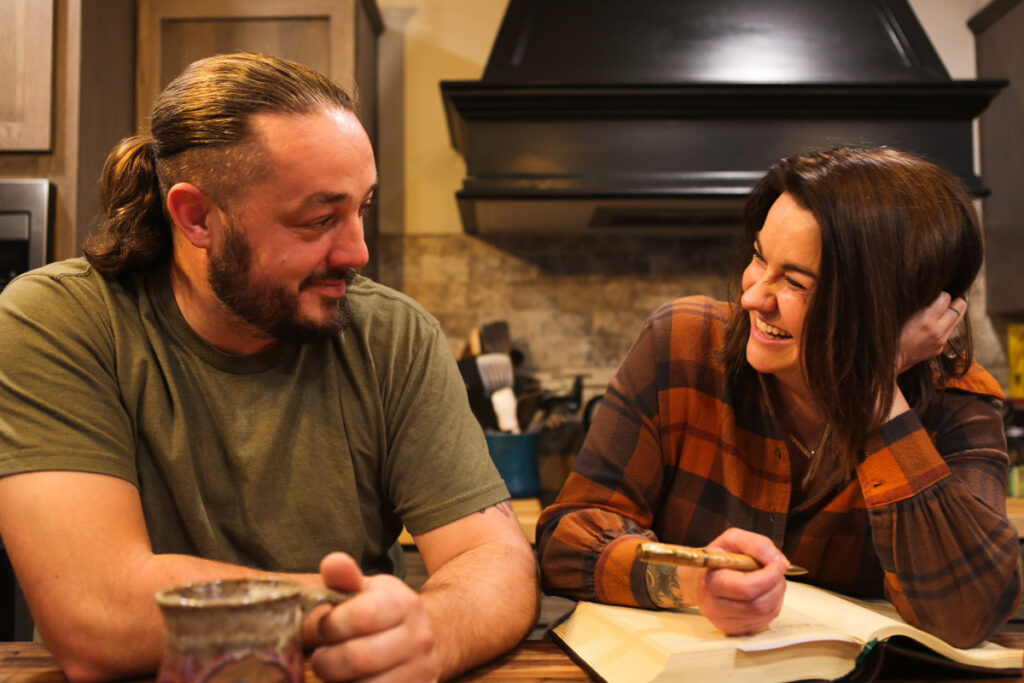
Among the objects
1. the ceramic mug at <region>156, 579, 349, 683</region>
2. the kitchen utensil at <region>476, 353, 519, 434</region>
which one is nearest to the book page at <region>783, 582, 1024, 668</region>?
the ceramic mug at <region>156, 579, 349, 683</region>

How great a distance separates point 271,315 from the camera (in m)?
0.95

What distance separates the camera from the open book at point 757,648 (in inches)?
28.1

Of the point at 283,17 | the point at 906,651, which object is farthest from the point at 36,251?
the point at 906,651

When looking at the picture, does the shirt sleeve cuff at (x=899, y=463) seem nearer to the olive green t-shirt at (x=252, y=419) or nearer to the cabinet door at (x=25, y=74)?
the olive green t-shirt at (x=252, y=419)

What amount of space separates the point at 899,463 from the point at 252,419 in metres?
0.70

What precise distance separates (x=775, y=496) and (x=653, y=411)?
0.57 ft

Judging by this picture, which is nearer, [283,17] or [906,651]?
[906,651]

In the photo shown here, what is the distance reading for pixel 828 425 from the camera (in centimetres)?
102

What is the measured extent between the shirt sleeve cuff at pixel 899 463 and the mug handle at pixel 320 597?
2.16 feet

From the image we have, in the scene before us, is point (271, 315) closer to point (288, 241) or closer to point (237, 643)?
point (288, 241)

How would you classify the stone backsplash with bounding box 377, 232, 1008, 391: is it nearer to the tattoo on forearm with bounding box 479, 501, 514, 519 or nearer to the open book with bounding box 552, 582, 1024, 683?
the tattoo on forearm with bounding box 479, 501, 514, 519

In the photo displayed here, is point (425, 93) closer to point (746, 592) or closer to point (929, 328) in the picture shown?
point (929, 328)

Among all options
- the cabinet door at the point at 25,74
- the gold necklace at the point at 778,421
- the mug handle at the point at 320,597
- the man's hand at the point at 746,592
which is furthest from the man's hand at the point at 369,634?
the cabinet door at the point at 25,74

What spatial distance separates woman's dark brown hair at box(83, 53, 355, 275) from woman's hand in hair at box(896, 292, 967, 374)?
66 centimetres
